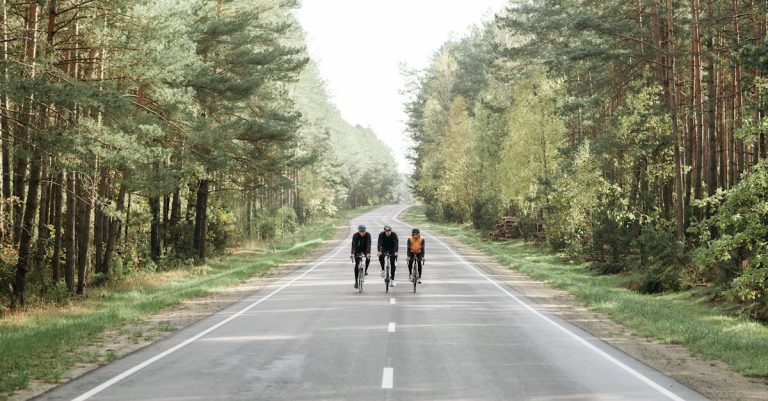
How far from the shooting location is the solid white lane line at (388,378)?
32.7 feet

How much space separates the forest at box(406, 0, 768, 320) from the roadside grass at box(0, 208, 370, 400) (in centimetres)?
1077

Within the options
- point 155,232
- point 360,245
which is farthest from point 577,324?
point 155,232

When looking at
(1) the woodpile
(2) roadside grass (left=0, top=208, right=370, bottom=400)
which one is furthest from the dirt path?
(1) the woodpile

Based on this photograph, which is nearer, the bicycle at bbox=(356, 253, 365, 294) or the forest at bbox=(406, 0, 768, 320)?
the forest at bbox=(406, 0, 768, 320)

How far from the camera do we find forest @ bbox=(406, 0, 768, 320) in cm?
1575

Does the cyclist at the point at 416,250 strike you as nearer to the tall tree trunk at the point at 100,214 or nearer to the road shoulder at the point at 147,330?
the road shoulder at the point at 147,330

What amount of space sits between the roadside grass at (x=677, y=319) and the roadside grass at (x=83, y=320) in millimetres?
10153

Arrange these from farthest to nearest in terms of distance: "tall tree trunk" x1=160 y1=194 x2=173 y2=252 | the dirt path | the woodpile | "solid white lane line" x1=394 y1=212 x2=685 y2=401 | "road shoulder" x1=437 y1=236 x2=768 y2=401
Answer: the woodpile
"tall tree trunk" x1=160 y1=194 x2=173 y2=252
the dirt path
"road shoulder" x1=437 y1=236 x2=768 y2=401
"solid white lane line" x1=394 y1=212 x2=685 y2=401

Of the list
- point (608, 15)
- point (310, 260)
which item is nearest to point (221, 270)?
Result: point (310, 260)

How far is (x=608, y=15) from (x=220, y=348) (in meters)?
21.3

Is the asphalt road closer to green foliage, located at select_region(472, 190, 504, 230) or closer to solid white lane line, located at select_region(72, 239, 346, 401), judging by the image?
solid white lane line, located at select_region(72, 239, 346, 401)

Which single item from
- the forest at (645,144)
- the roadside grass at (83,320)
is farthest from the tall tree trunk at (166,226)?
the forest at (645,144)

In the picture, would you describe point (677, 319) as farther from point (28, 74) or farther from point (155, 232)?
point (155, 232)

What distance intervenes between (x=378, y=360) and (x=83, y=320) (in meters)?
8.43
